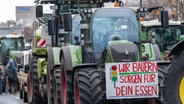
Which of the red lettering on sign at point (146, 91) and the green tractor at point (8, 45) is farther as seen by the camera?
the green tractor at point (8, 45)

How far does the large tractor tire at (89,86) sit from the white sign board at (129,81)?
21 cm

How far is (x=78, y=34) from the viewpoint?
17.1 meters

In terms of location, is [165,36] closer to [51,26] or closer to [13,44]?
[51,26]

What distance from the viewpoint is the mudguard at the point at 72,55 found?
51.3 ft

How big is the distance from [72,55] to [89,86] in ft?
7.06

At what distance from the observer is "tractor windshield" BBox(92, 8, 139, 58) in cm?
1553

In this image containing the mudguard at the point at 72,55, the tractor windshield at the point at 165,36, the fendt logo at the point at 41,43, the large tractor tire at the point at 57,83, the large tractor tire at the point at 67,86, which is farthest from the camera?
the tractor windshield at the point at 165,36

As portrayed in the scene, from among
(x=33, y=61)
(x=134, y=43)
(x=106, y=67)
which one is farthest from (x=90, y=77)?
(x=33, y=61)

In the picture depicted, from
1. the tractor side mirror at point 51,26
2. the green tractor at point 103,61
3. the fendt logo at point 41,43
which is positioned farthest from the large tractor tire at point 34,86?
the tractor side mirror at point 51,26

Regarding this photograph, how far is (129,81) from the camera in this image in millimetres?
13688

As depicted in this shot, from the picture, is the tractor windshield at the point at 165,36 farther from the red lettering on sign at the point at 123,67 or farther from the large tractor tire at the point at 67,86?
the red lettering on sign at the point at 123,67

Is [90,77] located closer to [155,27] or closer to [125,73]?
[125,73]

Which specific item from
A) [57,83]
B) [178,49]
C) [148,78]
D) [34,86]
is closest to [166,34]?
[34,86]

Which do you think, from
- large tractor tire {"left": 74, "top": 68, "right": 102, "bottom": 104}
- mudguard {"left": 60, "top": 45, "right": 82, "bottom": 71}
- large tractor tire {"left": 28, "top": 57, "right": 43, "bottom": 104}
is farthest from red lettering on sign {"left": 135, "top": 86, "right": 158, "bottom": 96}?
large tractor tire {"left": 28, "top": 57, "right": 43, "bottom": 104}
